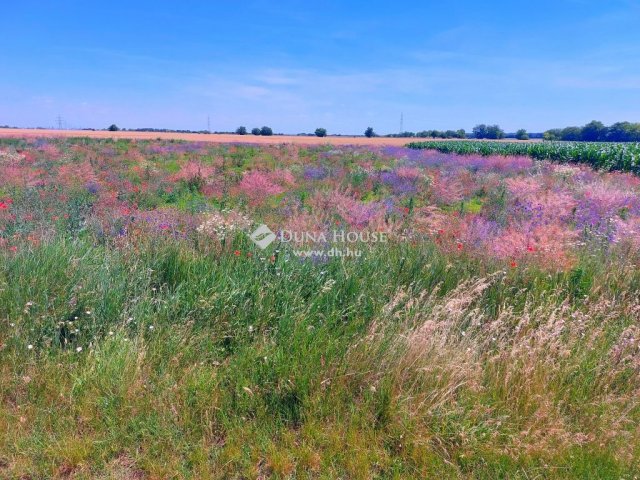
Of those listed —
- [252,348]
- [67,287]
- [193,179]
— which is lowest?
[252,348]

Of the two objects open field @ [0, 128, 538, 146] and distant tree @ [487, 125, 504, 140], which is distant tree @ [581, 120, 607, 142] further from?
open field @ [0, 128, 538, 146]

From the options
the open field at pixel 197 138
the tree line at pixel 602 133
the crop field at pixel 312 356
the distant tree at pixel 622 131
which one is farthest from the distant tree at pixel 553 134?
the crop field at pixel 312 356

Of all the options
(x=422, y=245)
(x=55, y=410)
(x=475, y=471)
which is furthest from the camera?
(x=422, y=245)

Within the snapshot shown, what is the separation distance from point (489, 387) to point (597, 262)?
2.61 m

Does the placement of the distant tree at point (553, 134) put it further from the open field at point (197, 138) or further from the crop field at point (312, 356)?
the crop field at point (312, 356)

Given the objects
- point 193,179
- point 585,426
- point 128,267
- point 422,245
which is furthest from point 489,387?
point 193,179

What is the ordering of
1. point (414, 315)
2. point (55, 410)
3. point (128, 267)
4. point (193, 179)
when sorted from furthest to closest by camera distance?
point (193, 179)
point (128, 267)
point (414, 315)
point (55, 410)

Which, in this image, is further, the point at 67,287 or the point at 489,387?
the point at 67,287

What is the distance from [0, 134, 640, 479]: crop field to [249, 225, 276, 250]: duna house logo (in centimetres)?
5

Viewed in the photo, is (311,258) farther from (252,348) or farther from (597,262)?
(597,262)

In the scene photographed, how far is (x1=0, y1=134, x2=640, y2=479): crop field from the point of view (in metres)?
2.29

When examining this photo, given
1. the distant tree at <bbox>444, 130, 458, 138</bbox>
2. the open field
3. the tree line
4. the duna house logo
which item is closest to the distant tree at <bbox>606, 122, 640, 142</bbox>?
the tree line

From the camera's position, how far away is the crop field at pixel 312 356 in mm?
2285

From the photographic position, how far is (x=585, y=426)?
100 inches
